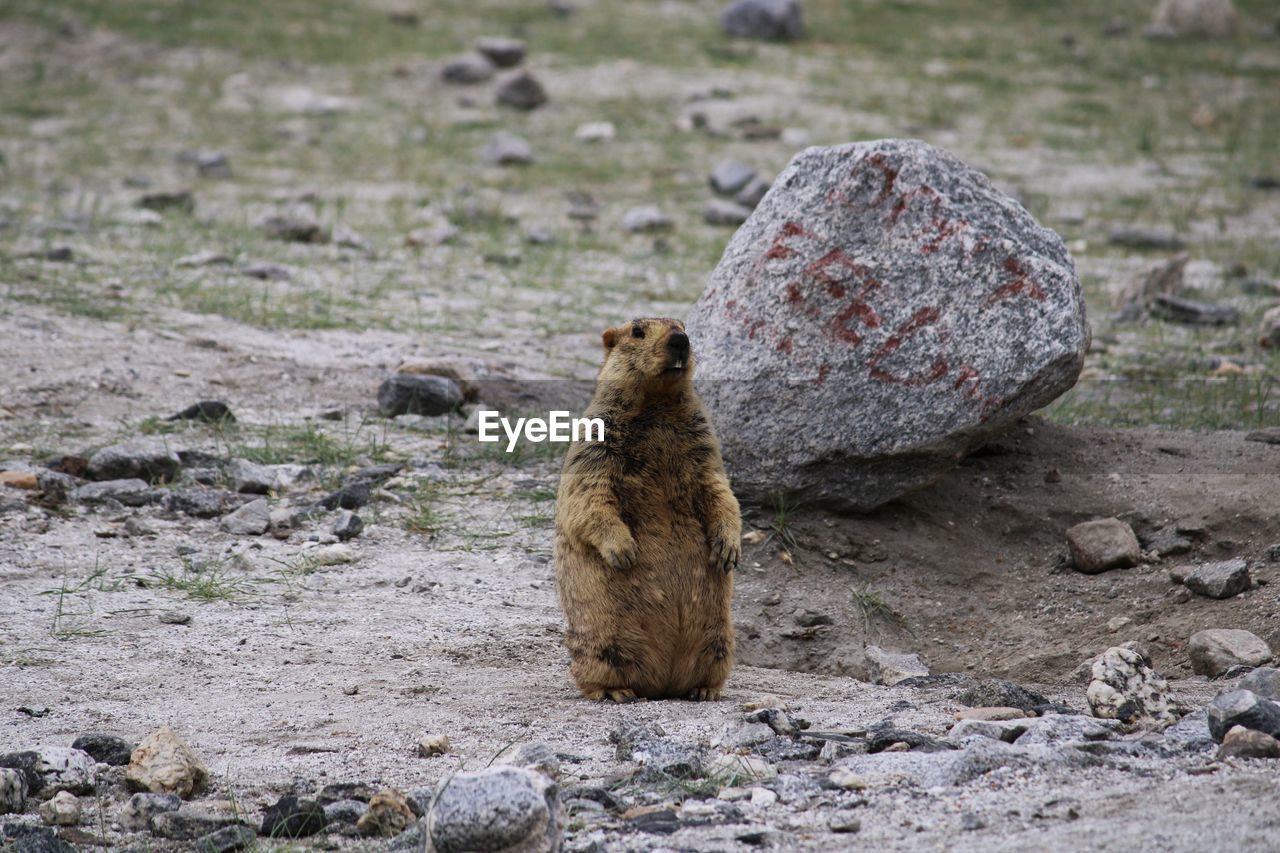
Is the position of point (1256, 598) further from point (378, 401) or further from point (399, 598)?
point (378, 401)

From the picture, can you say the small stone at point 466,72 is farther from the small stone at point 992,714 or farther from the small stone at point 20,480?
the small stone at point 992,714

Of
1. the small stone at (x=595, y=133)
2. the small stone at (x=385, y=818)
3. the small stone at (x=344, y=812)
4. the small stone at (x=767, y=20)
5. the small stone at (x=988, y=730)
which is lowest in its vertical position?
the small stone at (x=344, y=812)

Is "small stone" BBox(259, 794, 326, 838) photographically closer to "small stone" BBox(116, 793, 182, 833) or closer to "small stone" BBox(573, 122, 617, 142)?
"small stone" BBox(116, 793, 182, 833)

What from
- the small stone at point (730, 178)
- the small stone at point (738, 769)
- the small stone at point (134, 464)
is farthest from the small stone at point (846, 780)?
the small stone at point (730, 178)

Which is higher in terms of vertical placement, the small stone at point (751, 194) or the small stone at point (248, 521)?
the small stone at point (751, 194)

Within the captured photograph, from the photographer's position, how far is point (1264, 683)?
4.49m

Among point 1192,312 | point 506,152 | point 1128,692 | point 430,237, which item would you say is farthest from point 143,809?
point 506,152

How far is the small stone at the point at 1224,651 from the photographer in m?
5.09

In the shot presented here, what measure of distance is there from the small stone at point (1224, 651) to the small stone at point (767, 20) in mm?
14674

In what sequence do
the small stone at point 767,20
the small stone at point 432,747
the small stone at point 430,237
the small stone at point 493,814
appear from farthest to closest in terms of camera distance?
1. the small stone at point 767,20
2. the small stone at point 430,237
3. the small stone at point 432,747
4. the small stone at point 493,814

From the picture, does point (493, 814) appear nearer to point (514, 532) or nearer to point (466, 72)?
point (514, 532)

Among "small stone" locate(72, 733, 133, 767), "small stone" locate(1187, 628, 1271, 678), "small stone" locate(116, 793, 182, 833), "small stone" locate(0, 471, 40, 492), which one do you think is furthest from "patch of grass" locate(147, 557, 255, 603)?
"small stone" locate(1187, 628, 1271, 678)

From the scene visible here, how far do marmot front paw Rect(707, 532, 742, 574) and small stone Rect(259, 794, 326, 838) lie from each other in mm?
1729

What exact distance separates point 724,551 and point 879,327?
5.47 ft
